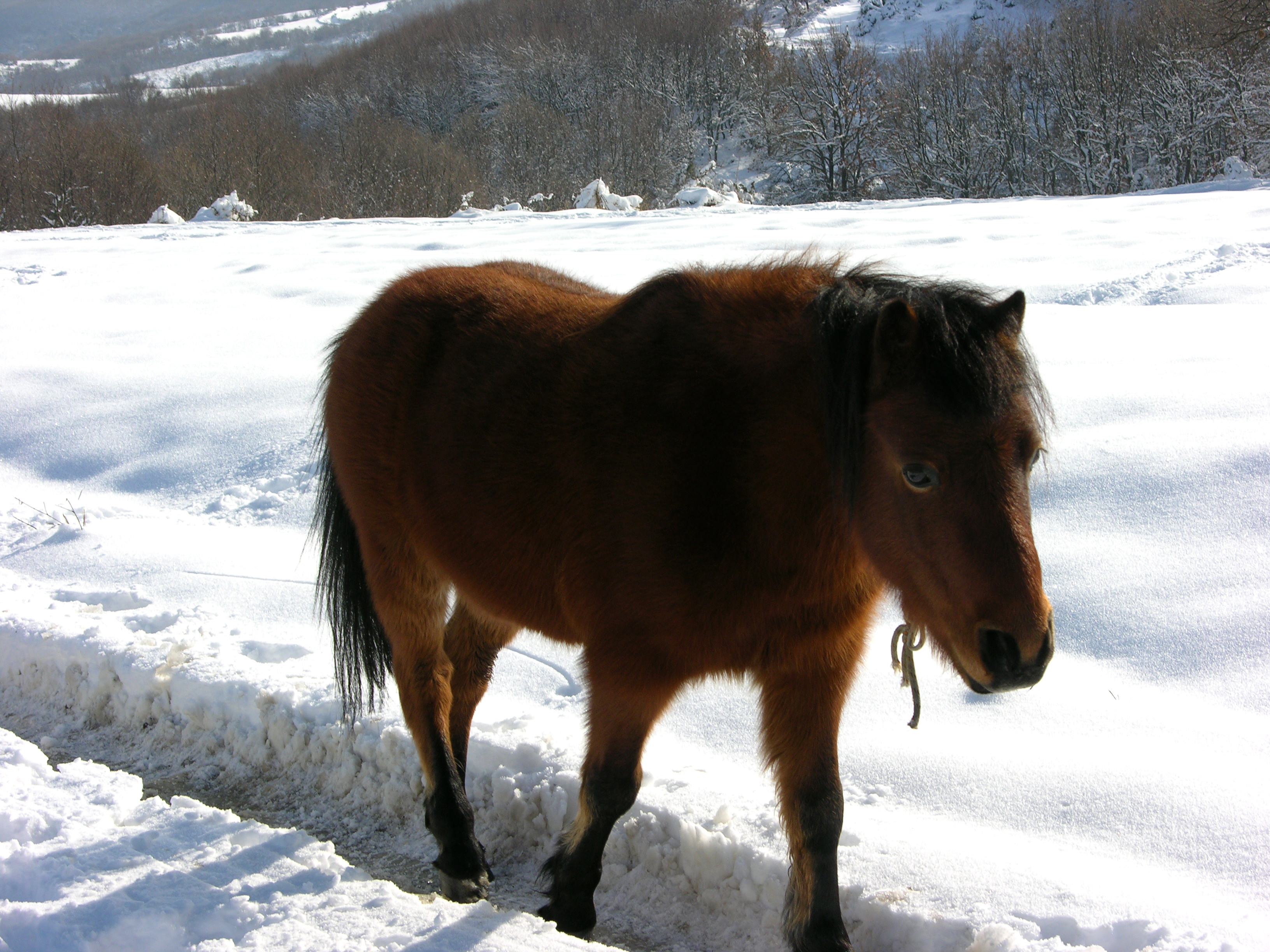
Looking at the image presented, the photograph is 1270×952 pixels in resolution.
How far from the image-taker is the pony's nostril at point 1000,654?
1.57 m

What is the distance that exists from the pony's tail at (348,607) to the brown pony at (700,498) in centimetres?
25

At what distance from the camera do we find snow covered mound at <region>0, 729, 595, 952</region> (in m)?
1.92

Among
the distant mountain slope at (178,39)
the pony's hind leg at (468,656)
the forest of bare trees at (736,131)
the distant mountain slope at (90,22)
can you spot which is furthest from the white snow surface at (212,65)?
the pony's hind leg at (468,656)

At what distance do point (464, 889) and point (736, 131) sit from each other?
191ft

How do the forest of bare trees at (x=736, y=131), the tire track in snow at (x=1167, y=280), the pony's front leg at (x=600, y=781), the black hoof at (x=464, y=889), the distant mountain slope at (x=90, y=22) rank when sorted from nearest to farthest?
the pony's front leg at (x=600, y=781), the black hoof at (x=464, y=889), the tire track in snow at (x=1167, y=280), the forest of bare trees at (x=736, y=131), the distant mountain slope at (x=90, y=22)

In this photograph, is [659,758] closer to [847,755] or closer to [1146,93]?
[847,755]

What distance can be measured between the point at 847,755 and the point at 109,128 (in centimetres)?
4130

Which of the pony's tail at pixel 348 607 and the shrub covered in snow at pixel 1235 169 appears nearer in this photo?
the pony's tail at pixel 348 607

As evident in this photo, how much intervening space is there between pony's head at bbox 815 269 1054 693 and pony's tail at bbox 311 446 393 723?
192cm

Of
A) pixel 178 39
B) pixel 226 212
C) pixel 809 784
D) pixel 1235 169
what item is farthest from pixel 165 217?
pixel 178 39

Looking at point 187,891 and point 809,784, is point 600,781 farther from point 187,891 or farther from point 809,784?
point 187,891

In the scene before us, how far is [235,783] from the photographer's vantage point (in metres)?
3.04

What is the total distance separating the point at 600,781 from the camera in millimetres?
2256

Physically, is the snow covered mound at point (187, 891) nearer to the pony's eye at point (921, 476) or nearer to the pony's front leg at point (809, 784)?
the pony's front leg at point (809, 784)
